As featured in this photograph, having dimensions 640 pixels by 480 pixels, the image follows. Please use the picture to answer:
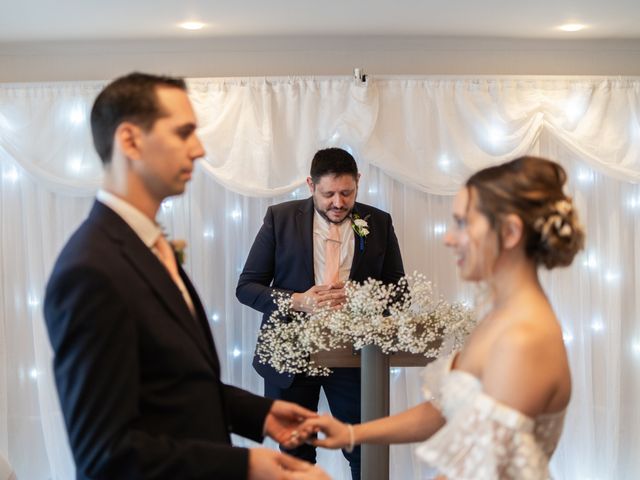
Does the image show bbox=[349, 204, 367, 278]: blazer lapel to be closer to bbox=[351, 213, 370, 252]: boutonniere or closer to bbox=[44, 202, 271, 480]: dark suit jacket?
bbox=[351, 213, 370, 252]: boutonniere

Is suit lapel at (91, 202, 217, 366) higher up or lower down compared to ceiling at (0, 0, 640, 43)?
lower down

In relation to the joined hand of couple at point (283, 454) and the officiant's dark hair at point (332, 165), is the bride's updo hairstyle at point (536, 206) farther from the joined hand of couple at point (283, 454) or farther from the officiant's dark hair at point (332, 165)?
the officiant's dark hair at point (332, 165)

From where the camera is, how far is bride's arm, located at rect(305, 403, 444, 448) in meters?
2.11

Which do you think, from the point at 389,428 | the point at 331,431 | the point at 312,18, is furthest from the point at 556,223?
the point at 312,18

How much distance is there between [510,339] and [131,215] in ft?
3.04

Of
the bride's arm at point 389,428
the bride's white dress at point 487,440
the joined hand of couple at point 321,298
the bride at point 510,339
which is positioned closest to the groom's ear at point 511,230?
the bride at point 510,339

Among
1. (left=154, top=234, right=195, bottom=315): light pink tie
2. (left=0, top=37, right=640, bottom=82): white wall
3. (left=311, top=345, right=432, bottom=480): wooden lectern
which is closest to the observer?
(left=154, top=234, right=195, bottom=315): light pink tie

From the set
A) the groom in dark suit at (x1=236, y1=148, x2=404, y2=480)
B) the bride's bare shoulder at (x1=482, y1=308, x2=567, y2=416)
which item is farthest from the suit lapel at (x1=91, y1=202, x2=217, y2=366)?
the groom in dark suit at (x1=236, y1=148, x2=404, y2=480)

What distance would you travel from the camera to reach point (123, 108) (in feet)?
5.51

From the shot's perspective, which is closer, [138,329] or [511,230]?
[138,329]

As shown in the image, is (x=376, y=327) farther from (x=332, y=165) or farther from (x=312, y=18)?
(x=312, y=18)

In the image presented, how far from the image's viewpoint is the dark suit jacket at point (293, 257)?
369cm

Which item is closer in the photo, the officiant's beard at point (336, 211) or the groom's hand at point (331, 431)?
the groom's hand at point (331, 431)

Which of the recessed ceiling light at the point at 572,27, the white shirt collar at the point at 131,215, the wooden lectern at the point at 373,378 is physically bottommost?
the wooden lectern at the point at 373,378
